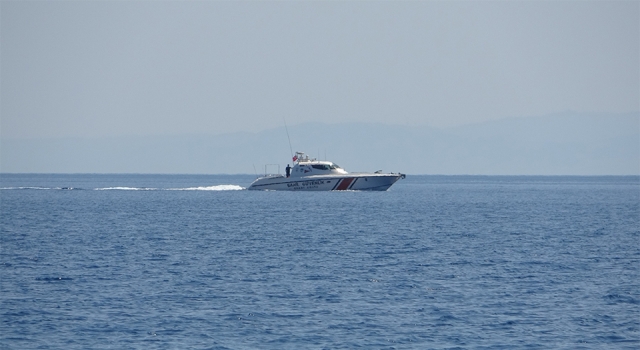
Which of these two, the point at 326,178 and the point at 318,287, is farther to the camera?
the point at 326,178

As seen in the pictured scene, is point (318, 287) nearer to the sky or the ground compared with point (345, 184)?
nearer to the ground

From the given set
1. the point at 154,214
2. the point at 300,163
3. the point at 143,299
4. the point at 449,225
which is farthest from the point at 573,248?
the point at 300,163

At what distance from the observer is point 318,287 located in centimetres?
3111

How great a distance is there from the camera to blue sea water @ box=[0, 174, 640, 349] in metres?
23.5

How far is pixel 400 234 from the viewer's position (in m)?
53.0

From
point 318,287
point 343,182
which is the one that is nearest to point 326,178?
point 343,182

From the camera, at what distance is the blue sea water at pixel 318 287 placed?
2355cm

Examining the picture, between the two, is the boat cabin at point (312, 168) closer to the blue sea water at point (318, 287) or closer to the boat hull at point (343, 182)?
the boat hull at point (343, 182)

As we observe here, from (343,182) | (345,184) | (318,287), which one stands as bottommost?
(318,287)

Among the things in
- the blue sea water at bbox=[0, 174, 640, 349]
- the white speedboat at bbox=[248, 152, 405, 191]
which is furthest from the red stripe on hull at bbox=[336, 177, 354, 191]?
the blue sea water at bbox=[0, 174, 640, 349]

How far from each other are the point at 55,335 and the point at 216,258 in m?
16.6

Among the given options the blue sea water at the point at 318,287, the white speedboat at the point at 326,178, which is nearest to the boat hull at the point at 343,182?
the white speedboat at the point at 326,178

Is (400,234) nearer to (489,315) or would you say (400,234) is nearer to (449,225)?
(449,225)

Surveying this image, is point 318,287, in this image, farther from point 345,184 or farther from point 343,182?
point 345,184
